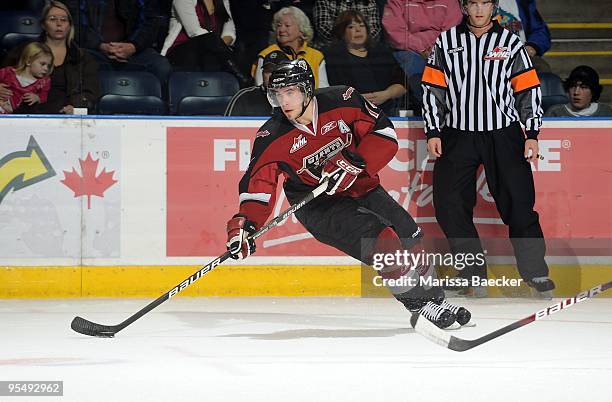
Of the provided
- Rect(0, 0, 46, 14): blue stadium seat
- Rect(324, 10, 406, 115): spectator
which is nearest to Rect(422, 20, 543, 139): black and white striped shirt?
Rect(324, 10, 406, 115): spectator

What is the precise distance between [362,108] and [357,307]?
120 cm

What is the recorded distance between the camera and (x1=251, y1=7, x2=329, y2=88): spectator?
20.1 feet

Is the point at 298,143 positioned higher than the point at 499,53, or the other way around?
the point at 499,53

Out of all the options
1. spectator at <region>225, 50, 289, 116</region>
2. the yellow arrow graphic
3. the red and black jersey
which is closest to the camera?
the red and black jersey

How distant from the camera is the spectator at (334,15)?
6.16 metres

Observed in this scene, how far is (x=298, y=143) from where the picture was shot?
486 cm

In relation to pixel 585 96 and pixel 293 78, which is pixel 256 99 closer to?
pixel 293 78

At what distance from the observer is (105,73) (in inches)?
238

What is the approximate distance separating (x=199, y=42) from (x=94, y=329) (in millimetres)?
1996

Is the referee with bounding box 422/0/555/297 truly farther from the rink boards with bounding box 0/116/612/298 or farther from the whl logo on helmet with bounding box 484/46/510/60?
the rink boards with bounding box 0/116/612/298

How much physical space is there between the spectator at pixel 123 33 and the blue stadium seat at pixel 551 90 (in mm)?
1933

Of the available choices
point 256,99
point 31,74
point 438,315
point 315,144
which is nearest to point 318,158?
point 315,144

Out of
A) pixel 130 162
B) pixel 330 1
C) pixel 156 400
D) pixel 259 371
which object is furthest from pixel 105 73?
pixel 156 400

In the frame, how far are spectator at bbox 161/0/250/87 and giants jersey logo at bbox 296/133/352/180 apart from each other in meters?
1.33
